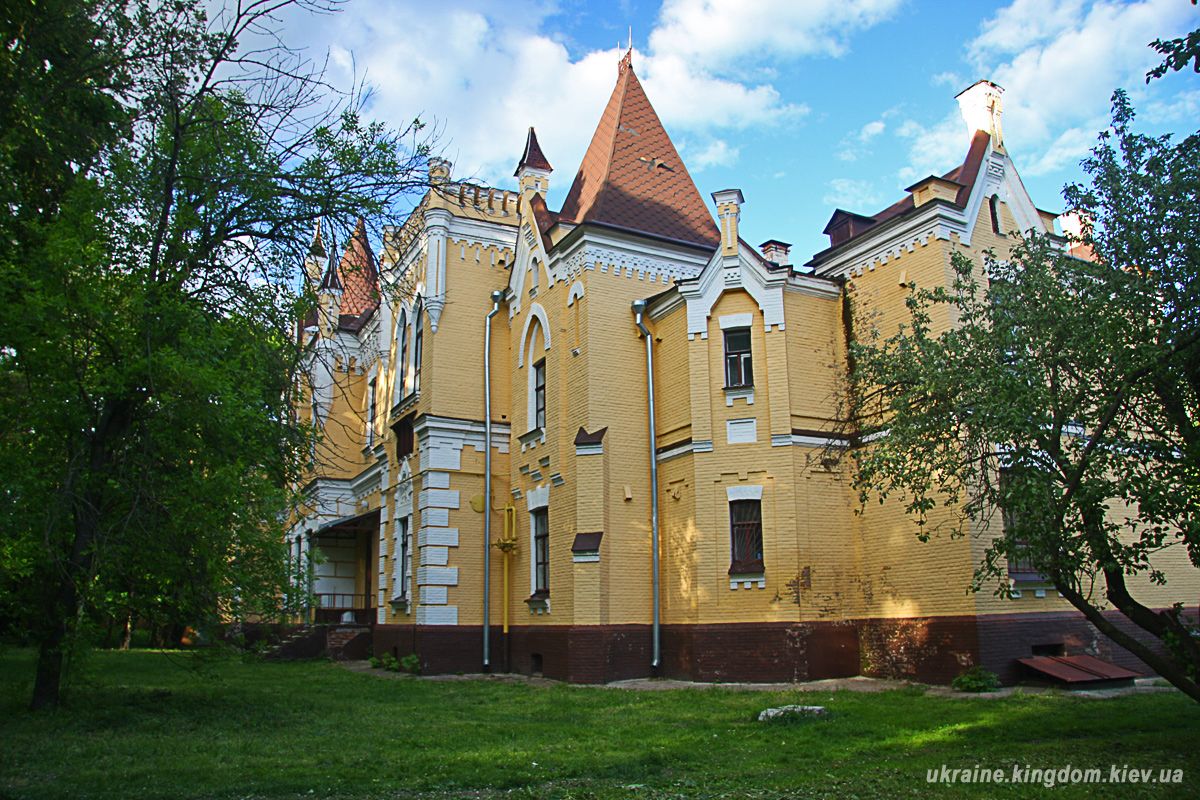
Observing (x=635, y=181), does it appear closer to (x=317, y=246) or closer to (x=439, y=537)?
(x=439, y=537)

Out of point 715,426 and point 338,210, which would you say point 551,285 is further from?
point 338,210

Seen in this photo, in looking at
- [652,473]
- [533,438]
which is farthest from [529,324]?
[652,473]

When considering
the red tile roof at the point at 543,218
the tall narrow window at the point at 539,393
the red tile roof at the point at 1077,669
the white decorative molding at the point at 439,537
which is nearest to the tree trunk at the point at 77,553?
the white decorative molding at the point at 439,537

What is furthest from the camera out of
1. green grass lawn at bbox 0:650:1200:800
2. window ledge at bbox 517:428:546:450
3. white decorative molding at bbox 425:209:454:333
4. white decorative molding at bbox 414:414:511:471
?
white decorative molding at bbox 425:209:454:333

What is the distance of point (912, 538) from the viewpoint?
15820mm

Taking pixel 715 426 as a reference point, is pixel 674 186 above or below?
above

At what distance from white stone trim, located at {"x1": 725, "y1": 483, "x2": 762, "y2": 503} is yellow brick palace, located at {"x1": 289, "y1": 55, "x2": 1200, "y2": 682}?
7 centimetres

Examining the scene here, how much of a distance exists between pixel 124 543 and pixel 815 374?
11.8 meters

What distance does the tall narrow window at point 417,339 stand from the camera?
75.6 ft

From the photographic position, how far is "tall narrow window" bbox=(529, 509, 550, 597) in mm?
19719

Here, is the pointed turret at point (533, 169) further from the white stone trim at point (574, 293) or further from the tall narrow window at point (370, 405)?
the tall narrow window at point (370, 405)

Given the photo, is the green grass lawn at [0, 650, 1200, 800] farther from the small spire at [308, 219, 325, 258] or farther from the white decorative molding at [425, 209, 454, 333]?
the white decorative molding at [425, 209, 454, 333]

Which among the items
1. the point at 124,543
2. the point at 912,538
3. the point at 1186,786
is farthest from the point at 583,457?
the point at 1186,786

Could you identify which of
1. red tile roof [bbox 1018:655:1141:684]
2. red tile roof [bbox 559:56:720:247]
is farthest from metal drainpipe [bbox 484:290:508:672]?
red tile roof [bbox 1018:655:1141:684]
